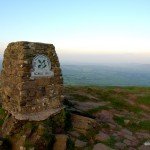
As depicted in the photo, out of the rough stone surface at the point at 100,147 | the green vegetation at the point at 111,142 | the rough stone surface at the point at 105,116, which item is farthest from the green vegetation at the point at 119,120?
the rough stone surface at the point at 100,147

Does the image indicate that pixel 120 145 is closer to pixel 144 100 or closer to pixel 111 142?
pixel 111 142

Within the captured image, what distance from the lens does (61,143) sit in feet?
46.0

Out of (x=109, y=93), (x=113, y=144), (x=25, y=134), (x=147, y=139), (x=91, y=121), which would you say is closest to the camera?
(x=25, y=134)

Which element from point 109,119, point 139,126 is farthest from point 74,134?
point 139,126

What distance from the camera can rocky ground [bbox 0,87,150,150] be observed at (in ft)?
46.7

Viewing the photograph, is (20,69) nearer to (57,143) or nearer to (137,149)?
(57,143)

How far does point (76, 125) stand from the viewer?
16.4 meters

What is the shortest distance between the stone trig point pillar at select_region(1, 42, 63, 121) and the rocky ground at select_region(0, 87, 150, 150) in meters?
0.98

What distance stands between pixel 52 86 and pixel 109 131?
15.1ft

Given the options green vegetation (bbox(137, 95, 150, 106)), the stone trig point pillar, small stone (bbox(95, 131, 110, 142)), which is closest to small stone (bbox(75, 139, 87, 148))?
small stone (bbox(95, 131, 110, 142))

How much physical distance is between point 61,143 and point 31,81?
361cm

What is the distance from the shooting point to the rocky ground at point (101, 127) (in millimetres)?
14227

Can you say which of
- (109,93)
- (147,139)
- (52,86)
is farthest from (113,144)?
(109,93)

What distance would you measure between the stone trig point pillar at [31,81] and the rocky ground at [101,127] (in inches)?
38.4
